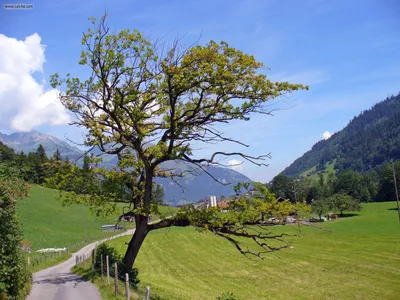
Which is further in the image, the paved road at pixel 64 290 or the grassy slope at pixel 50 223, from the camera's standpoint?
the grassy slope at pixel 50 223

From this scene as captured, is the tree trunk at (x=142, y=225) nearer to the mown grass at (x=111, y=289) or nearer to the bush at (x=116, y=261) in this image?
the bush at (x=116, y=261)

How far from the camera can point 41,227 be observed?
83.4 m

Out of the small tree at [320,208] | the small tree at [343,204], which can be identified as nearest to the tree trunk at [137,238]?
the small tree at [320,208]

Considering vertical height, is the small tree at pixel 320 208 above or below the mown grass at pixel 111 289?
above

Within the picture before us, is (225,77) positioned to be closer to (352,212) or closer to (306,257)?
(306,257)

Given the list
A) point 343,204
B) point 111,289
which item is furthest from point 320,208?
point 111,289

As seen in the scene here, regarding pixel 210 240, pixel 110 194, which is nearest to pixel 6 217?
pixel 110 194

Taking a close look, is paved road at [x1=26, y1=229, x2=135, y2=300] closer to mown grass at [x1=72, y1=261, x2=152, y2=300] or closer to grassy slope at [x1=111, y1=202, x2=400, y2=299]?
mown grass at [x1=72, y1=261, x2=152, y2=300]

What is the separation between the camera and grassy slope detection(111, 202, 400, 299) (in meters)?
32.1

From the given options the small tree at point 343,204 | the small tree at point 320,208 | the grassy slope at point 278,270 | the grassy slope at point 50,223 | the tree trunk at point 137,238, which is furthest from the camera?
the small tree at point 343,204

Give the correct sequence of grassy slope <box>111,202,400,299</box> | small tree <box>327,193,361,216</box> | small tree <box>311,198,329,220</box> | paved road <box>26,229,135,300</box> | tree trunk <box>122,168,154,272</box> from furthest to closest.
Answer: small tree <box>327,193,361,216</box>
small tree <box>311,198,329,220</box>
grassy slope <box>111,202,400,299</box>
tree trunk <box>122,168,154,272</box>
paved road <box>26,229,135,300</box>

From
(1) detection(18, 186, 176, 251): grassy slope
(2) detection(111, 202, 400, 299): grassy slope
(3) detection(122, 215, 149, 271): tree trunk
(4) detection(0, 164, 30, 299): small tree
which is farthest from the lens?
(1) detection(18, 186, 176, 251): grassy slope

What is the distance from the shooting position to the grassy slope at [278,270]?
1265 inches

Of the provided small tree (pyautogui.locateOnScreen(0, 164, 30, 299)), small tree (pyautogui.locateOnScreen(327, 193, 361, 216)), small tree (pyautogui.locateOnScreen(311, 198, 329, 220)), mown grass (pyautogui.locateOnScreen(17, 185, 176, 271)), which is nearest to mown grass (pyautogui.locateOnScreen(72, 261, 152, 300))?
small tree (pyautogui.locateOnScreen(0, 164, 30, 299))
